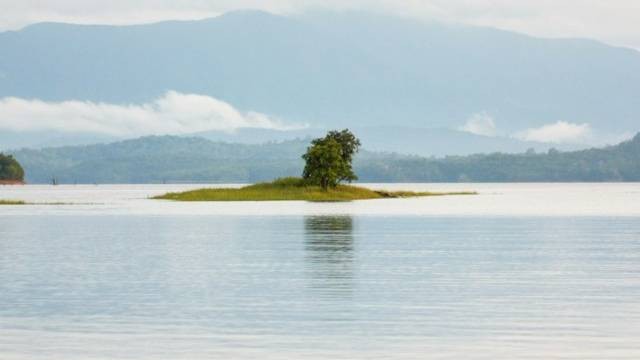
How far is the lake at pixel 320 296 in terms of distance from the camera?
1513 inches

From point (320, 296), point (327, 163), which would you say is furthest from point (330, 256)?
point (327, 163)

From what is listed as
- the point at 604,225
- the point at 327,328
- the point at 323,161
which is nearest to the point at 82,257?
the point at 327,328

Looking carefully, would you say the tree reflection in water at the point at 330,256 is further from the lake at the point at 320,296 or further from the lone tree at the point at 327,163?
the lone tree at the point at 327,163

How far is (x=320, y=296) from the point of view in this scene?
5128 cm

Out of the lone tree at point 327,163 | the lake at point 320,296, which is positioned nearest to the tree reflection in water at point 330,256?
the lake at point 320,296

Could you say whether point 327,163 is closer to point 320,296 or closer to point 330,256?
point 330,256

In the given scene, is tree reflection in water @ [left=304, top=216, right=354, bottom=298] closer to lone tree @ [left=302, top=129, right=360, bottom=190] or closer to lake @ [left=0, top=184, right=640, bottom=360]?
lake @ [left=0, top=184, right=640, bottom=360]

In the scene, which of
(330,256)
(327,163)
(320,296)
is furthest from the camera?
(327,163)

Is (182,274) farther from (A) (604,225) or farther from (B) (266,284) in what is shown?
(A) (604,225)

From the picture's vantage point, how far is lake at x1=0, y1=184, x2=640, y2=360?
38438 millimetres

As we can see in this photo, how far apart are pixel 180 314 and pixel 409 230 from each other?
6111 centimetres

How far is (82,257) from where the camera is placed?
A: 241 feet

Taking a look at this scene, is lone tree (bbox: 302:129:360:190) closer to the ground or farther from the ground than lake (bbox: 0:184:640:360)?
farther from the ground

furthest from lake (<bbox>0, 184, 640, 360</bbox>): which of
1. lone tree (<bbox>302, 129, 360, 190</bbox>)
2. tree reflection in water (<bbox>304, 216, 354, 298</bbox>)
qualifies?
lone tree (<bbox>302, 129, 360, 190</bbox>)
